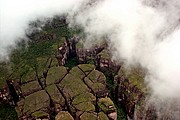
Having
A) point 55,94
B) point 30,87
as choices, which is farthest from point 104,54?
point 30,87

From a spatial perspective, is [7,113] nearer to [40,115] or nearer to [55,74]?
[40,115]

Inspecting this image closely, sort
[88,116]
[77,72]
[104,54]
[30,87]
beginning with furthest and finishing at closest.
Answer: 1. [104,54]
2. [77,72]
3. [30,87]
4. [88,116]

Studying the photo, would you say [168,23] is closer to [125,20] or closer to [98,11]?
[125,20]

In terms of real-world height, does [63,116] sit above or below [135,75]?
below

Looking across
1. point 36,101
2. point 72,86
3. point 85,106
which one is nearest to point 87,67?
point 72,86

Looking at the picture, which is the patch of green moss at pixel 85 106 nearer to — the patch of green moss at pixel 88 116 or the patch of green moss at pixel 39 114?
the patch of green moss at pixel 88 116

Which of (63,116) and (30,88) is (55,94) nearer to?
(30,88)

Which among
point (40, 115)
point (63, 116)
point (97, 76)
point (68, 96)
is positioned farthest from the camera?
point (97, 76)

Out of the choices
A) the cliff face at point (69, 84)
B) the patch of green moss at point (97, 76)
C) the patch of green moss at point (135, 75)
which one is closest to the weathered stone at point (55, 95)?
the cliff face at point (69, 84)

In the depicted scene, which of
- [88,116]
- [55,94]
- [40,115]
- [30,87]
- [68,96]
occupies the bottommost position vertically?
[88,116]

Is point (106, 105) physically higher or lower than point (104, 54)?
lower

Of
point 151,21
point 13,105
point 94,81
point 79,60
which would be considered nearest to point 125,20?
point 151,21

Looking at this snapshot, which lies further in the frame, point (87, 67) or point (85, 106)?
point (87, 67)
